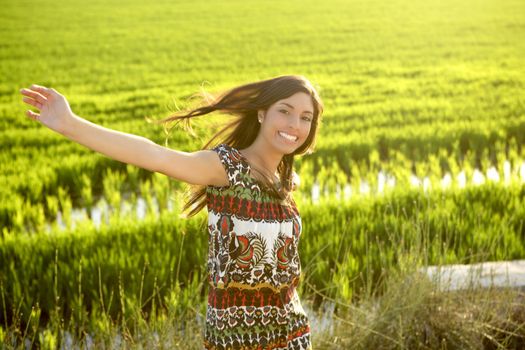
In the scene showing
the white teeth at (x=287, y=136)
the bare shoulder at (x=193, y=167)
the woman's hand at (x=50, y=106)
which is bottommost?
the bare shoulder at (x=193, y=167)

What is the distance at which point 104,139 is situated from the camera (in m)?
1.50

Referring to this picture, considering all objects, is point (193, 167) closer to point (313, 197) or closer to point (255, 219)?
point (255, 219)

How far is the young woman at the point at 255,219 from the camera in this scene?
1747mm

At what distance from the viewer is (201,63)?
15109mm

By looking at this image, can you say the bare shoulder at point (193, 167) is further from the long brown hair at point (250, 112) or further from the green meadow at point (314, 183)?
the green meadow at point (314, 183)

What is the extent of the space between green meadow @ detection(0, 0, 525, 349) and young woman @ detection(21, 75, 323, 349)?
14 cm

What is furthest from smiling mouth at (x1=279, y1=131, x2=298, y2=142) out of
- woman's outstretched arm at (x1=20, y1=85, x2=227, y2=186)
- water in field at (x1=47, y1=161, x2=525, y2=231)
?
water in field at (x1=47, y1=161, x2=525, y2=231)

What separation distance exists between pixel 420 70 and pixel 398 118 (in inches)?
199

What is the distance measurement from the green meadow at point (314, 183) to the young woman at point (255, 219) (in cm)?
14

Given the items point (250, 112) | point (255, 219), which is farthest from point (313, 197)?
point (255, 219)

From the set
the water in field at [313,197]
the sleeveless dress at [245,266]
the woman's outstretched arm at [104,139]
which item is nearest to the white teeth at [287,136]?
the sleeveless dress at [245,266]

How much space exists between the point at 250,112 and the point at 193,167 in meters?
0.36

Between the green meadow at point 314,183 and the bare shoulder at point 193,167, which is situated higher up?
the bare shoulder at point 193,167

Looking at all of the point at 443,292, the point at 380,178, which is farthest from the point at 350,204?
the point at 443,292
